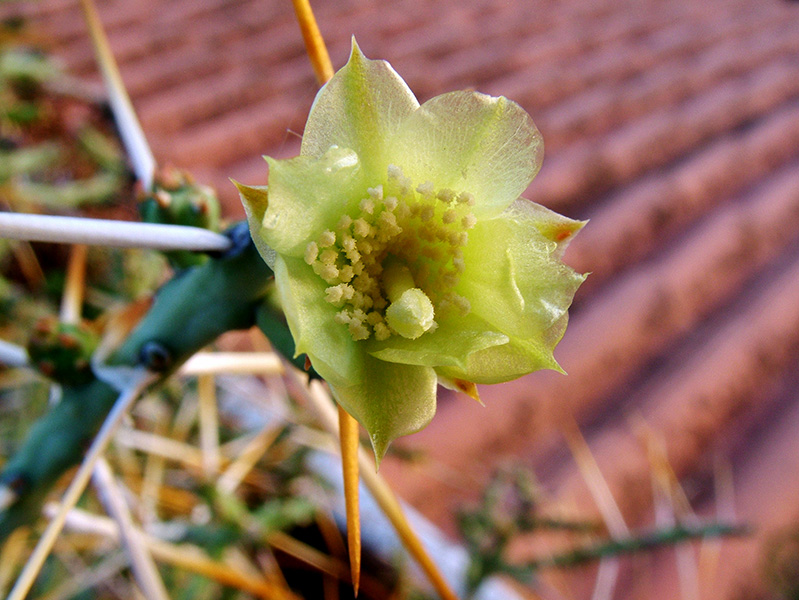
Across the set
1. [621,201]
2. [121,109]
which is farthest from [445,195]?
[621,201]

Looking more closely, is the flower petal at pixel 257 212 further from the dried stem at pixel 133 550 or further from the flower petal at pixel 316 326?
the dried stem at pixel 133 550

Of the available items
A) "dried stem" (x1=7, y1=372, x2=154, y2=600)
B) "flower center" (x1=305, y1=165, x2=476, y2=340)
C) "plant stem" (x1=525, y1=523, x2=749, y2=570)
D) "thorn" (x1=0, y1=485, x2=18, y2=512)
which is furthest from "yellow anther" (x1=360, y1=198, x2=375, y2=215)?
"plant stem" (x1=525, y1=523, x2=749, y2=570)

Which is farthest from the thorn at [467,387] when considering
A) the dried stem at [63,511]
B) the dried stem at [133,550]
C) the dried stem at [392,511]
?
the dried stem at [133,550]

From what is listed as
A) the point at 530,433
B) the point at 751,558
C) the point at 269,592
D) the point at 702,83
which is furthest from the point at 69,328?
the point at 702,83

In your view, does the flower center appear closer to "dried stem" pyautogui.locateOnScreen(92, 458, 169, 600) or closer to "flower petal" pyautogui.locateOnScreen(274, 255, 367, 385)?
"flower petal" pyautogui.locateOnScreen(274, 255, 367, 385)

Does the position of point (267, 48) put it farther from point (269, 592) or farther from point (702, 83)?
point (269, 592)

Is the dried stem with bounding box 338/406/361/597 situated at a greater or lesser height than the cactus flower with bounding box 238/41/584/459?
lesser
